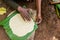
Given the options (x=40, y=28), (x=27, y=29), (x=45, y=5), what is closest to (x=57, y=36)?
(x=40, y=28)

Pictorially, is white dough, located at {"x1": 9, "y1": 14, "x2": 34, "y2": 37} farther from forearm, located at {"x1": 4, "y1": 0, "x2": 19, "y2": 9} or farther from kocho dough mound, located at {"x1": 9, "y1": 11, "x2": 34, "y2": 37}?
forearm, located at {"x1": 4, "y1": 0, "x2": 19, "y2": 9}

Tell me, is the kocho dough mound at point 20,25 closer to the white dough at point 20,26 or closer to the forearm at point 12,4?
the white dough at point 20,26

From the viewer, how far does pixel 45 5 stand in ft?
5.62

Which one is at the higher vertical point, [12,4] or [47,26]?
[12,4]

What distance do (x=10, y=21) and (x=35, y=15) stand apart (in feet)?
0.83

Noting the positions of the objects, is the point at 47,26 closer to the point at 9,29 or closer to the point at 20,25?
the point at 20,25

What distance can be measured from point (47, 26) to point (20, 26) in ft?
0.91

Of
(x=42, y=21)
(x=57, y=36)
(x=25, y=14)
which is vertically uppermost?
(x=25, y=14)

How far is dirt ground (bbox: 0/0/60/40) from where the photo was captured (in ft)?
4.66

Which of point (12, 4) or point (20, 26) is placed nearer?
point (20, 26)

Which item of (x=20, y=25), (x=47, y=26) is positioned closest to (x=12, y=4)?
(x=20, y=25)

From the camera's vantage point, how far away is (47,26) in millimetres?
1510

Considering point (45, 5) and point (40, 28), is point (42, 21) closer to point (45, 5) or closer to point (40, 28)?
point (40, 28)

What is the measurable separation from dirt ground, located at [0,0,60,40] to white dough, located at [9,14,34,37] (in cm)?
9
